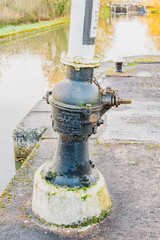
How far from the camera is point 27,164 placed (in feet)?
12.4

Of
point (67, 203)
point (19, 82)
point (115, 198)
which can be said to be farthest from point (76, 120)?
point (19, 82)

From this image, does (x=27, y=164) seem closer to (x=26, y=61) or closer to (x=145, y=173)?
(x=145, y=173)

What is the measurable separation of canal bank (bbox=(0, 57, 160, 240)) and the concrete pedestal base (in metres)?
0.09

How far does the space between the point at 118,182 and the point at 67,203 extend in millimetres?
992

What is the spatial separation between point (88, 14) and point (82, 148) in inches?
47.3

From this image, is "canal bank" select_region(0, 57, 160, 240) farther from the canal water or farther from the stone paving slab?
the canal water

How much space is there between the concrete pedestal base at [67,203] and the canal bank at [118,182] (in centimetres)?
9

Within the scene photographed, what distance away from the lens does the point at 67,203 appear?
2.57 m

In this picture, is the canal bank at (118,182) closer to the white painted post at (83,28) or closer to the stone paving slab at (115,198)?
the stone paving slab at (115,198)

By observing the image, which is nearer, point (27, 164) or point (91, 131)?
point (91, 131)

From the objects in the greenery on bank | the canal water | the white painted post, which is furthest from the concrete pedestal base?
the greenery on bank

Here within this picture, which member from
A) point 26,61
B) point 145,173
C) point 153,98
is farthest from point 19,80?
point 145,173

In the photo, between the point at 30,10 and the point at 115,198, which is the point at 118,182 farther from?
the point at 30,10

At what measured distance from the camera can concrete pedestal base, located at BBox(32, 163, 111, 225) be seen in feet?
8.45
